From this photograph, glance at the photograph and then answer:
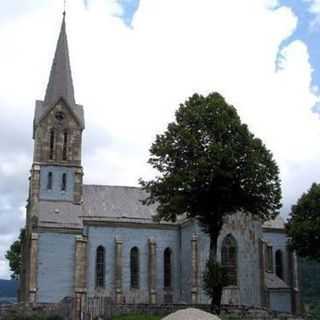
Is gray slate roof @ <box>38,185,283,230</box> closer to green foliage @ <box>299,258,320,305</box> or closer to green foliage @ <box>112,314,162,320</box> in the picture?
green foliage @ <box>112,314,162,320</box>

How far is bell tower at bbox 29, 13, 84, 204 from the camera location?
66625mm

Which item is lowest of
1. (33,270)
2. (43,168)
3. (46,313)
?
(46,313)

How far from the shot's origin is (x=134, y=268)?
65.0m

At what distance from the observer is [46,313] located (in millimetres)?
43906

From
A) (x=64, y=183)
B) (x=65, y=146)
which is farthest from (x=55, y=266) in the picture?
(x=65, y=146)

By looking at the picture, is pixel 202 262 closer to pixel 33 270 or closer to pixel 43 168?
pixel 33 270

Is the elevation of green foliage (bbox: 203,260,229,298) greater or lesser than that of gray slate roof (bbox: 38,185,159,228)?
lesser

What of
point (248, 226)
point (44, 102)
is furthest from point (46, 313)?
point (44, 102)

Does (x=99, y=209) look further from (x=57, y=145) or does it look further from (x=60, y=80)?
(x=60, y=80)

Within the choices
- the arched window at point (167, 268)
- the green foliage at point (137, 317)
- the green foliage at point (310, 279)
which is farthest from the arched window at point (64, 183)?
the green foliage at point (310, 279)

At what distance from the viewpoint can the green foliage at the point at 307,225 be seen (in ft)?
185

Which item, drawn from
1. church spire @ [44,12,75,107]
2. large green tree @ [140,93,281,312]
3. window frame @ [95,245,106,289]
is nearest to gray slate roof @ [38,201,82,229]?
window frame @ [95,245,106,289]

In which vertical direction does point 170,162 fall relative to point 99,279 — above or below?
above

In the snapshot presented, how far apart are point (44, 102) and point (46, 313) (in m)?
31.5
